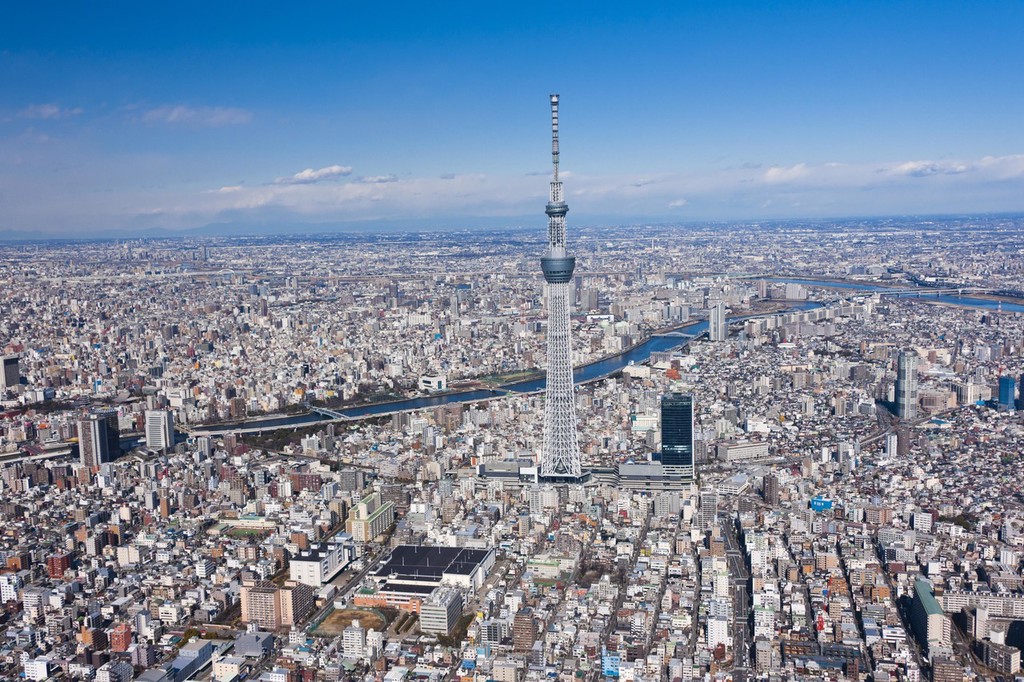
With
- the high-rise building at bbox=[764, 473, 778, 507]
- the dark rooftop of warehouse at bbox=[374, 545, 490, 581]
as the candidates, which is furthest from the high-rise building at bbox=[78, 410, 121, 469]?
the high-rise building at bbox=[764, 473, 778, 507]

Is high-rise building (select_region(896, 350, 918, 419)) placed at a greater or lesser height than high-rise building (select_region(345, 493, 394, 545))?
greater

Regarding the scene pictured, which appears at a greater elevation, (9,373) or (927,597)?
(9,373)

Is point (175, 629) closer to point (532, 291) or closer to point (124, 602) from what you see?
point (124, 602)

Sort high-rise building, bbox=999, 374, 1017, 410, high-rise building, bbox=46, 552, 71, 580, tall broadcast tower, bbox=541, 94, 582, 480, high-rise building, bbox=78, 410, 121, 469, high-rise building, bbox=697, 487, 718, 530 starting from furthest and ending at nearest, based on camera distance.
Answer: high-rise building, bbox=999, 374, 1017, 410
high-rise building, bbox=78, 410, 121, 469
tall broadcast tower, bbox=541, 94, 582, 480
high-rise building, bbox=697, 487, 718, 530
high-rise building, bbox=46, 552, 71, 580

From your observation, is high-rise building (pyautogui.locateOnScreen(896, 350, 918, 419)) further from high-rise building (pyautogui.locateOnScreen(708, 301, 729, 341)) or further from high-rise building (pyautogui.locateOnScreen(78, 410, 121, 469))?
high-rise building (pyautogui.locateOnScreen(78, 410, 121, 469))

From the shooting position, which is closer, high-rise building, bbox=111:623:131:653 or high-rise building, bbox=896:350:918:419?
high-rise building, bbox=111:623:131:653

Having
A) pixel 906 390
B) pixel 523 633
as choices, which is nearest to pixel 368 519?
pixel 523 633

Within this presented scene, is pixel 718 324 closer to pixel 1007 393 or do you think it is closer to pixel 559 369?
pixel 1007 393

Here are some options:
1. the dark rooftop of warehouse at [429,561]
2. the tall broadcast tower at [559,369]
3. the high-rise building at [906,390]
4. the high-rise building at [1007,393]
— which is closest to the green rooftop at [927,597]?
the dark rooftop of warehouse at [429,561]

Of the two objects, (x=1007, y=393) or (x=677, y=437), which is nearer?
(x=677, y=437)
